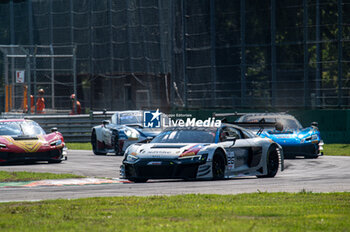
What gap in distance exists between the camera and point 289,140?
71.1 feet

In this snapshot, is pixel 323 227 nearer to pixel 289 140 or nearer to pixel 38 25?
pixel 289 140

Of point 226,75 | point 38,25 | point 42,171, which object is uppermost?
point 38,25

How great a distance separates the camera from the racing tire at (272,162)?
15.8 metres

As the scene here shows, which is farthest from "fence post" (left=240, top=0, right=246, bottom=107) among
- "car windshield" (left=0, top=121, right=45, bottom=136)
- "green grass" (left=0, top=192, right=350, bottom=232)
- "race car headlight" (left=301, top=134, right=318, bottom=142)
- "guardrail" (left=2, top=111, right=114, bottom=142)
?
"green grass" (left=0, top=192, right=350, bottom=232)

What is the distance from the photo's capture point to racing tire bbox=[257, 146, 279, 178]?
15.8 meters

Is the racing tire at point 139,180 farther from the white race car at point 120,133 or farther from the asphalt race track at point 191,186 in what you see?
the white race car at point 120,133

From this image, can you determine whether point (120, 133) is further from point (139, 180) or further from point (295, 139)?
point (139, 180)

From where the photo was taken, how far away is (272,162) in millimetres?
15945

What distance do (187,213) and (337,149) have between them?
1801 centimetres

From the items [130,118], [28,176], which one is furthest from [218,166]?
[130,118]

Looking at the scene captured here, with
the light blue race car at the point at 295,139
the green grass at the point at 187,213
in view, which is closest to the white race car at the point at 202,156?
the green grass at the point at 187,213

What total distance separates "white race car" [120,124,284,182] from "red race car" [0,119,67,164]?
5.71 m

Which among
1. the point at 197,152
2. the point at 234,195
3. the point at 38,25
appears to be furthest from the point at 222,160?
the point at 38,25

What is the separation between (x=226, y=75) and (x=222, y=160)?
19903 mm
